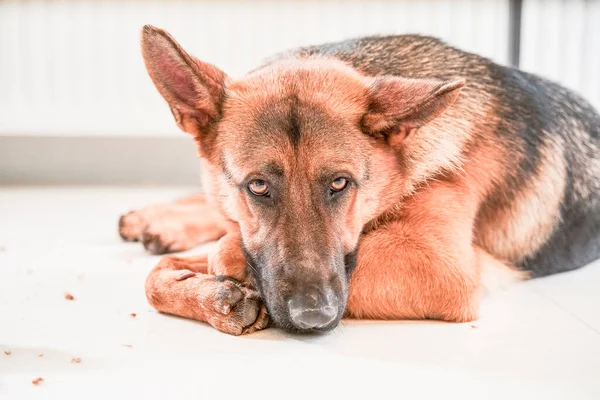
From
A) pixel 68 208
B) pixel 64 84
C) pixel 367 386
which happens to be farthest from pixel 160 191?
pixel 367 386

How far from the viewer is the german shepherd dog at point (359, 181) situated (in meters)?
2.10

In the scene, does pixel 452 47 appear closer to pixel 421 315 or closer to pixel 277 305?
pixel 421 315

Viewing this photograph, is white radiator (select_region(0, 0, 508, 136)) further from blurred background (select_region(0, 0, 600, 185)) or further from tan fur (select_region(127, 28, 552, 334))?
tan fur (select_region(127, 28, 552, 334))

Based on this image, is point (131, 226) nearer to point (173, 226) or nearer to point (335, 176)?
point (173, 226)

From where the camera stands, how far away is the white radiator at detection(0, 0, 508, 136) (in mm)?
5582

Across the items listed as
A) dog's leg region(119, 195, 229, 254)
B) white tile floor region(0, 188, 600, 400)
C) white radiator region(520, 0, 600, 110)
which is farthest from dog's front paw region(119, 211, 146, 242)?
white radiator region(520, 0, 600, 110)

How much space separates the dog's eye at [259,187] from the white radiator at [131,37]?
369 centimetres

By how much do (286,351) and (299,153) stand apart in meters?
0.59

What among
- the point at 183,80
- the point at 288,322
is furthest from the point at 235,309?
the point at 183,80

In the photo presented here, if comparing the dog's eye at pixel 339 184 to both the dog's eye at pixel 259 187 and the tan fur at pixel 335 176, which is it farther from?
the dog's eye at pixel 259 187

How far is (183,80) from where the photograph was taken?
2.28m

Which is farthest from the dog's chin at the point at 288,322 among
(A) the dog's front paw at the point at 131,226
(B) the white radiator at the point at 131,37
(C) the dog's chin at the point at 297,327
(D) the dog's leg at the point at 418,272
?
(B) the white radiator at the point at 131,37

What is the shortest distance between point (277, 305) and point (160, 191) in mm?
3491

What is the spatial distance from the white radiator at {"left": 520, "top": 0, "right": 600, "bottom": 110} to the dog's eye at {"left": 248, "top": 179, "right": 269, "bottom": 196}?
4056 millimetres
